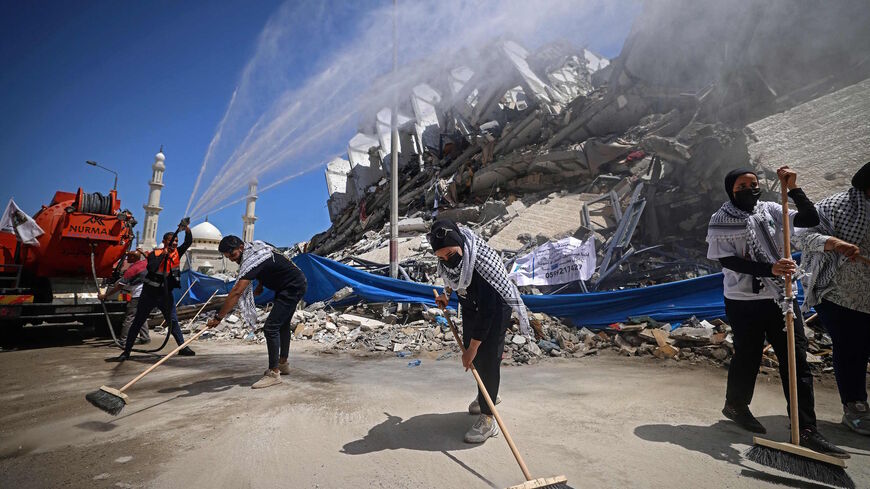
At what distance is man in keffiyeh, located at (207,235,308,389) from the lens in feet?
12.9

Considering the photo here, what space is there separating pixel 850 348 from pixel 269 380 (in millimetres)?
4594

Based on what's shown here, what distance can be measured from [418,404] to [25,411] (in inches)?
125

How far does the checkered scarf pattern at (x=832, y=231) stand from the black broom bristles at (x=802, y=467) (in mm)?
1142

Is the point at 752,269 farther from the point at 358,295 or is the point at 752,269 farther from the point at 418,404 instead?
the point at 358,295

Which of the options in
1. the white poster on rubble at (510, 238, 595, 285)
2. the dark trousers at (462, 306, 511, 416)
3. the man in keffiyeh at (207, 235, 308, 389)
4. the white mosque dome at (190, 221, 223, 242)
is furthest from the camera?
the white mosque dome at (190, 221, 223, 242)

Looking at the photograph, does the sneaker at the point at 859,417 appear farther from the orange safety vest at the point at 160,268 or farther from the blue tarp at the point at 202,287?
the blue tarp at the point at 202,287

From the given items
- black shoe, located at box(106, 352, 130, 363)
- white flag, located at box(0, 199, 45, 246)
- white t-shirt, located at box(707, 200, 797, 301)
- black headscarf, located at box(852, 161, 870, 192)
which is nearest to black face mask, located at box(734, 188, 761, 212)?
white t-shirt, located at box(707, 200, 797, 301)

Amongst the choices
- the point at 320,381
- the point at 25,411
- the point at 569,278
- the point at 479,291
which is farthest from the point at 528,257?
the point at 25,411

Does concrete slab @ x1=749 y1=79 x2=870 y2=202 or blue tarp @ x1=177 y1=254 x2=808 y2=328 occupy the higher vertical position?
concrete slab @ x1=749 y1=79 x2=870 y2=202

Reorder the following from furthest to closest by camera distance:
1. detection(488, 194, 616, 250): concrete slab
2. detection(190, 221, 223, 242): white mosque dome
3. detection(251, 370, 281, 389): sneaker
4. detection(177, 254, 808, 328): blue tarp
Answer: detection(190, 221, 223, 242): white mosque dome
detection(488, 194, 616, 250): concrete slab
detection(177, 254, 808, 328): blue tarp
detection(251, 370, 281, 389): sneaker

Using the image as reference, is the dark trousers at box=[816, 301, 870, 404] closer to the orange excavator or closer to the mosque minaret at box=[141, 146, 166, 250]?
the orange excavator

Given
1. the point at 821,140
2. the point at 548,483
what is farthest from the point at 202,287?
the point at 821,140

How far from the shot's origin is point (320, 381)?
4199 mm

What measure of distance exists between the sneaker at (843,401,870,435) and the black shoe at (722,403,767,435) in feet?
1.62
